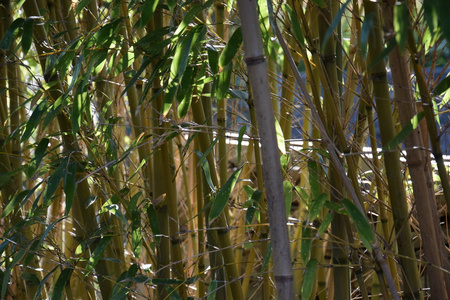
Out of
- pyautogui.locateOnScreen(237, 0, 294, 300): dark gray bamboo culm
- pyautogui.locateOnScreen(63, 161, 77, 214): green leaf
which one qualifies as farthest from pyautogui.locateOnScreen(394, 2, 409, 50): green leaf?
pyautogui.locateOnScreen(63, 161, 77, 214): green leaf

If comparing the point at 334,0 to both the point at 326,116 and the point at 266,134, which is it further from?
the point at 266,134

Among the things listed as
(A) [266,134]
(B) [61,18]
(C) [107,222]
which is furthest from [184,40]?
(B) [61,18]

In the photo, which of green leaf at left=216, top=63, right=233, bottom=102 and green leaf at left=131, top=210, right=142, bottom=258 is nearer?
green leaf at left=216, top=63, right=233, bottom=102

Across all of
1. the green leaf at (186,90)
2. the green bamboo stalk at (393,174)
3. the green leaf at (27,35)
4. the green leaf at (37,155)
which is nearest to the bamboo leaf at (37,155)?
the green leaf at (37,155)

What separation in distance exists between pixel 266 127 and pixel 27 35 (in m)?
0.61

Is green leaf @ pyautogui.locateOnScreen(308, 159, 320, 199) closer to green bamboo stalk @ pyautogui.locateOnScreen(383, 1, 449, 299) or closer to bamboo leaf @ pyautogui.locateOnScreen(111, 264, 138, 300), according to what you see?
green bamboo stalk @ pyautogui.locateOnScreen(383, 1, 449, 299)

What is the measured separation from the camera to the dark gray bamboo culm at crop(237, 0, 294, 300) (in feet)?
2.16

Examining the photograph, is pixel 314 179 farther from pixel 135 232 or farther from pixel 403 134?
pixel 135 232

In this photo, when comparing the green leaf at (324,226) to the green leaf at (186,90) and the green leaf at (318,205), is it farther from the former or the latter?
the green leaf at (186,90)

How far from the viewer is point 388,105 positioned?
829mm

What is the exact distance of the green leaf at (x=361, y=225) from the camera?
2.29ft

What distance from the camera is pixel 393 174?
829 mm

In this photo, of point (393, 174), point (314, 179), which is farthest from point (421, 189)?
point (314, 179)

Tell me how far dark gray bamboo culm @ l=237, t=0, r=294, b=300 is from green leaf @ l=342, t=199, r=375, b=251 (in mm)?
106
